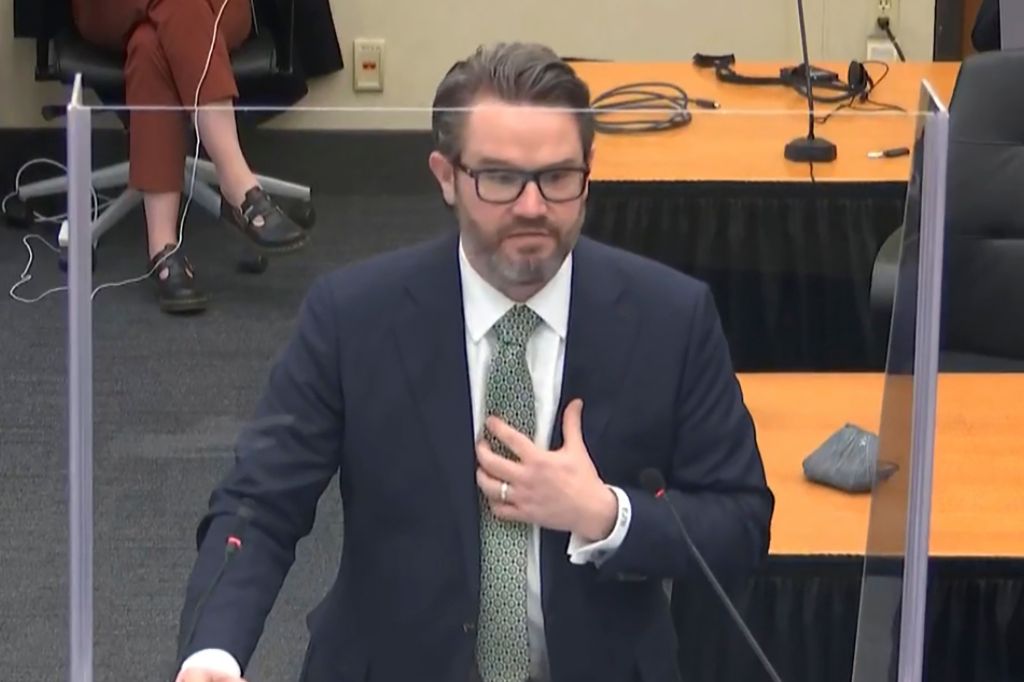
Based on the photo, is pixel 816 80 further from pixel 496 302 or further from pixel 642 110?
pixel 496 302

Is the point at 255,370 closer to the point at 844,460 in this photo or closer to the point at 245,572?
the point at 245,572

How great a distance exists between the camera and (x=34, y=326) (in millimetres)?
3010

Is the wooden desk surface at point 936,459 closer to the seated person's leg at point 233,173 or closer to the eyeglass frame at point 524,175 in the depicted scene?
the eyeglass frame at point 524,175

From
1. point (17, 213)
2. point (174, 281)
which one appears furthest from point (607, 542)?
point (17, 213)

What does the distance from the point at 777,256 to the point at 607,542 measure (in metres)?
0.71

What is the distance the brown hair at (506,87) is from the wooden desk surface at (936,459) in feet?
1.12

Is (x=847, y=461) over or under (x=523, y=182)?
under

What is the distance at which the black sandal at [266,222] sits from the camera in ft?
4.57

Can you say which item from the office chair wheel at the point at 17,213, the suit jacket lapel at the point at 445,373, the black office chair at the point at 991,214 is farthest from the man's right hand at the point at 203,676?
the office chair wheel at the point at 17,213

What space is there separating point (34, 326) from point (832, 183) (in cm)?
144

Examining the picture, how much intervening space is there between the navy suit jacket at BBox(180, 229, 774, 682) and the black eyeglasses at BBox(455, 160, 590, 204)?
116mm

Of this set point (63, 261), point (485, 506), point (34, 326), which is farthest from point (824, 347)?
point (34, 326)

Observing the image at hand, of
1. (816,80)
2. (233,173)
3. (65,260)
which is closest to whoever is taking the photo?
(65,260)

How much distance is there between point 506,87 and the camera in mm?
1236
